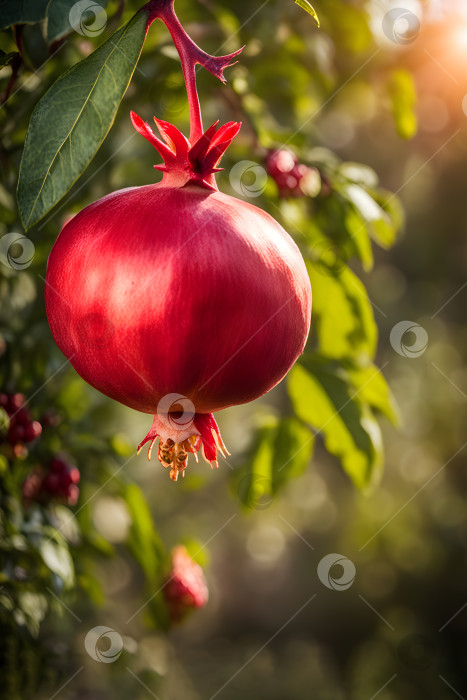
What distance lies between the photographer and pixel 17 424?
113cm

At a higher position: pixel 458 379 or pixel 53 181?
pixel 53 181

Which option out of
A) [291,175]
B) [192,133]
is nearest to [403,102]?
[291,175]

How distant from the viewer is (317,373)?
1.24 metres

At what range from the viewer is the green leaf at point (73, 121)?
0.57 metres

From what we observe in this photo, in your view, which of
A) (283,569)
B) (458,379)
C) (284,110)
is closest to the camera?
(284,110)

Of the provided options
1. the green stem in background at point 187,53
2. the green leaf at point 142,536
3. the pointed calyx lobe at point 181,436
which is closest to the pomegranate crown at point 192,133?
the green stem in background at point 187,53

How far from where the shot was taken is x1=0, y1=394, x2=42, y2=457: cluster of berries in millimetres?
1131

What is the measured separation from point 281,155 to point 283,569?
33.0 ft

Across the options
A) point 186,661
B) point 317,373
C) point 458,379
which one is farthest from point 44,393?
point 186,661

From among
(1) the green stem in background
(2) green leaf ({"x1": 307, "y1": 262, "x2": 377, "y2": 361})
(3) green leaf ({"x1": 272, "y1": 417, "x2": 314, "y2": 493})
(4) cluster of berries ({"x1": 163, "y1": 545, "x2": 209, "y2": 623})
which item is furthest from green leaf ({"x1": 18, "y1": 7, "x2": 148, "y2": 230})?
(4) cluster of berries ({"x1": 163, "y1": 545, "x2": 209, "y2": 623})

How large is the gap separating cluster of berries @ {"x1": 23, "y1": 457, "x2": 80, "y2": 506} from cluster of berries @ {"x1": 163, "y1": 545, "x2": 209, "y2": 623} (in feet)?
1.70

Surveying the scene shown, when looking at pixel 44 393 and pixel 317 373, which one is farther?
pixel 44 393

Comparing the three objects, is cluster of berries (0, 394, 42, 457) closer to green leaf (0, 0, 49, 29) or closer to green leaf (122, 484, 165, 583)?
green leaf (122, 484, 165, 583)

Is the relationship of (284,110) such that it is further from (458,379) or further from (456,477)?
(456,477)
